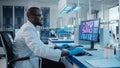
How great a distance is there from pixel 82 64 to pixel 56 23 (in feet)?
26.0

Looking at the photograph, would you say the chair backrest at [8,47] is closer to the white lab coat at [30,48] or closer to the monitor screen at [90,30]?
the white lab coat at [30,48]

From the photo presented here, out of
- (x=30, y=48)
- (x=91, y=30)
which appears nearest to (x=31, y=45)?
(x=30, y=48)

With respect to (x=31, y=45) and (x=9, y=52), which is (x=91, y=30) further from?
(x=9, y=52)

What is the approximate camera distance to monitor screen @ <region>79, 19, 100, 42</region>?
216 cm

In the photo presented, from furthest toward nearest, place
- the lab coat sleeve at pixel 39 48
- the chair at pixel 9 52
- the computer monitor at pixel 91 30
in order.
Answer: the computer monitor at pixel 91 30, the chair at pixel 9 52, the lab coat sleeve at pixel 39 48

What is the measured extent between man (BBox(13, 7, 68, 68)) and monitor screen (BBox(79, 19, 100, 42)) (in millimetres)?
559

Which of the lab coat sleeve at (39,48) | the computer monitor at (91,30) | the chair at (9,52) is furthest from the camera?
the computer monitor at (91,30)

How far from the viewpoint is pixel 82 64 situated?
1466 mm

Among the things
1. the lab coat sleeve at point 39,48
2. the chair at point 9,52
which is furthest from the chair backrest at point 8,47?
the lab coat sleeve at point 39,48

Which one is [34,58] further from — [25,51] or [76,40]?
[76,40]

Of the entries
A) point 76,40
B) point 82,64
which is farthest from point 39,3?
point 82,64

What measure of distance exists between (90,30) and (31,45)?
Result: 0.93 metres

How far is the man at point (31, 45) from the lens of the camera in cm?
172

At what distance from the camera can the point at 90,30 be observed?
2350mm
